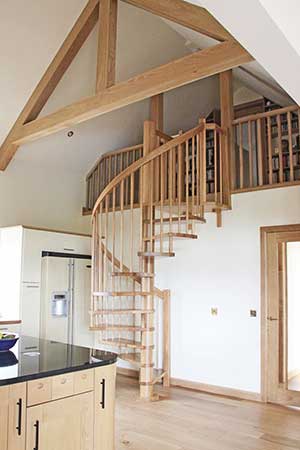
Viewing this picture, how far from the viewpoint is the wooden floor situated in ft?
11.8

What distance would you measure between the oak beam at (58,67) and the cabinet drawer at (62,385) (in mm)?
4255

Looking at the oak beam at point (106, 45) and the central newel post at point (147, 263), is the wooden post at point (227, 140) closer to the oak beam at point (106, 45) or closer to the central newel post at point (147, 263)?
the central newel post at point (147, 263)

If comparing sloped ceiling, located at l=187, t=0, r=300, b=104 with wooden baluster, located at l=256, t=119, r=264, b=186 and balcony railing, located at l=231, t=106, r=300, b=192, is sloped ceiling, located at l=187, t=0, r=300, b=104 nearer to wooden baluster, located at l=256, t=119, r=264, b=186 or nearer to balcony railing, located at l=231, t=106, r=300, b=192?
balcony railing, located at l=231, t=106, r=300, b=192

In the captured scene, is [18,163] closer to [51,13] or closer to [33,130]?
[33,130]

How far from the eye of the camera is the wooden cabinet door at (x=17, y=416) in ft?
6.68

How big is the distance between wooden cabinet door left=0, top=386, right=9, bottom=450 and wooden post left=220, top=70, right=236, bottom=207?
3.88 m

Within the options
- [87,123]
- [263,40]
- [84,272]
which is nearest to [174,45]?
[87,123]

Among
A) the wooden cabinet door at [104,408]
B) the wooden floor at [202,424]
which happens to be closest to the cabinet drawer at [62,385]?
the wooden cabinet door at [104,408]

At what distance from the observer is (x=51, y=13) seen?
16.6ft

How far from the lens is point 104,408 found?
2.49 meters

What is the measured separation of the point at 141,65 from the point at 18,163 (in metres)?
2.40

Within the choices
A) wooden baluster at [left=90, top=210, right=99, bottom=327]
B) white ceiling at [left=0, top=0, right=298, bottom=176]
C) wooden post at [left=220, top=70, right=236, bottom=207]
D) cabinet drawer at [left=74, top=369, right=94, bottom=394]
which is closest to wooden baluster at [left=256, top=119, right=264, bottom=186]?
wooden post at [left=220, top=70, right=236, bottom=207]

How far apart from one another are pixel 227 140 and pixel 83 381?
399 cm

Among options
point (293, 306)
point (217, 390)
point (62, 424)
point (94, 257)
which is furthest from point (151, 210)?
point (62, 424)
